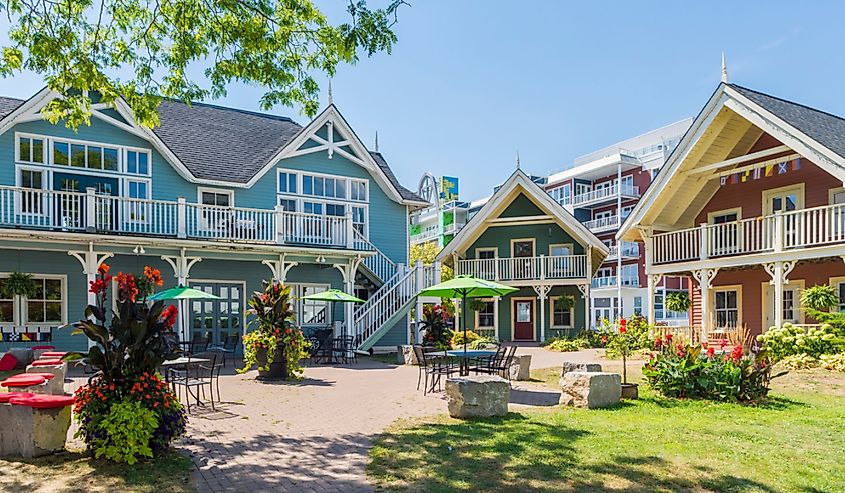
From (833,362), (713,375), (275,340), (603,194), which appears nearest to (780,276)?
(833,362)

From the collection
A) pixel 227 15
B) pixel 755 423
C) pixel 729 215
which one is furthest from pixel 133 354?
pixel 729 215

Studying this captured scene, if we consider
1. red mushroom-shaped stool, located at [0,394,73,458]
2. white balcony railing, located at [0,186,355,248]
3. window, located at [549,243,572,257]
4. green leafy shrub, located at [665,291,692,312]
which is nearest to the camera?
red mushroom-shaped stool, located at [0,394,73,458]

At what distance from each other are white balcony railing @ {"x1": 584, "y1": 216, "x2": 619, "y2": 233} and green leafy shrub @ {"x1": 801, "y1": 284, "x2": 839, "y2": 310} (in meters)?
31.8

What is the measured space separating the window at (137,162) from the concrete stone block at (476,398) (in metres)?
13.7

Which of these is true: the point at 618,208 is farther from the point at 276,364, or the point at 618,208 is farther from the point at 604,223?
the point at 276,364

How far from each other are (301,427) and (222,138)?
52.4ft

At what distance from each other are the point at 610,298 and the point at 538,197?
2431cm

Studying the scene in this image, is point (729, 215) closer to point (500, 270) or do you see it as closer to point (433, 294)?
point (500, 270)

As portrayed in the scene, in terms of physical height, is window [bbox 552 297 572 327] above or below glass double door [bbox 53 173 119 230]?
below

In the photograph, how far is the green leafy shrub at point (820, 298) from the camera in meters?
16.4

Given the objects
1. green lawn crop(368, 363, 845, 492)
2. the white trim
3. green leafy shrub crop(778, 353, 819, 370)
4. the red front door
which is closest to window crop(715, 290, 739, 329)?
green leafy shrub crop(778, 353, 819, 370)

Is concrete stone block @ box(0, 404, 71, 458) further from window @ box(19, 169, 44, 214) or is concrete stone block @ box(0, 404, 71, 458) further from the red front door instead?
the red front door

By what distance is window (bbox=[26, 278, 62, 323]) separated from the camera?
1731 cm

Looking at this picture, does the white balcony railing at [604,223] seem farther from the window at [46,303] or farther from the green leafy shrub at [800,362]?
the window at [46,303]
